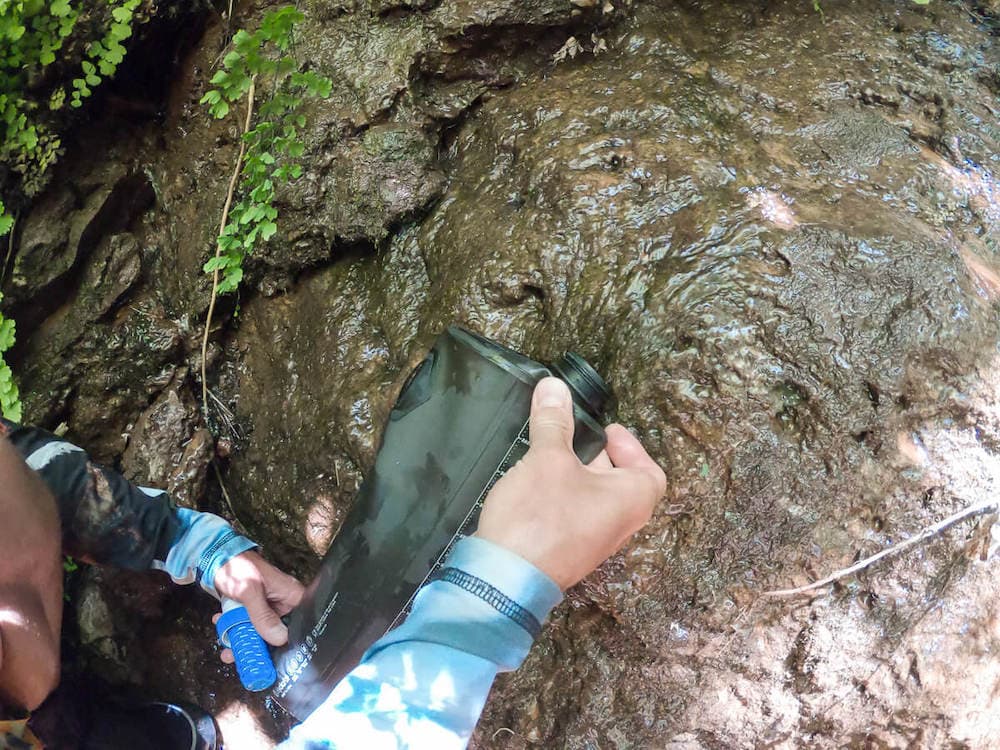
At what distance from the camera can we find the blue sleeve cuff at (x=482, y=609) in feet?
3.84

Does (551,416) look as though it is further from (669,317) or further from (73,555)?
(73,555)

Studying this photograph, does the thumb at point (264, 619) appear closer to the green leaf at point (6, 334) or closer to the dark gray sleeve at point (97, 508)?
the dark gray sleeve at point (97, 508)

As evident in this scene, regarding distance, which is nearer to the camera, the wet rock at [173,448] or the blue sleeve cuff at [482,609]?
the blue sleeve cuff at [482,609]

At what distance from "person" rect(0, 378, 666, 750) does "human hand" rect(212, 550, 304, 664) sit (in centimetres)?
94

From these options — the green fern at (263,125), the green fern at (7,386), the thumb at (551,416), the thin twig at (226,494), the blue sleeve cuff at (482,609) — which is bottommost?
the thin twig at (226,494)

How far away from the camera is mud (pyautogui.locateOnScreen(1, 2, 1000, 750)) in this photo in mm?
1797

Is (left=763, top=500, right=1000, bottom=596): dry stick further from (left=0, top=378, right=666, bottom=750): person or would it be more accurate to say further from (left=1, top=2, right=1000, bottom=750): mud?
(left=0, top=378, right=666, bottom=750): person

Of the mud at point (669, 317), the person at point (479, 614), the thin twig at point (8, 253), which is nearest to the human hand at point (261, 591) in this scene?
the mud at point (669, 317)

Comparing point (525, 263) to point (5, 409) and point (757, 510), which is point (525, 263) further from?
point (5, 409)

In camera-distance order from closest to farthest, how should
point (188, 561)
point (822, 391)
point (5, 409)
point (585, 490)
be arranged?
point (585, 490) < point (822, 391) < point (188, 561) < point (5, 409)

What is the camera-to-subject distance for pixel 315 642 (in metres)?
1.92

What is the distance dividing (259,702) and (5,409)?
1.44m

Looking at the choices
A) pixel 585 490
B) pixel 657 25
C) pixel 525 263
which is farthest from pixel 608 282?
pixel 657 25

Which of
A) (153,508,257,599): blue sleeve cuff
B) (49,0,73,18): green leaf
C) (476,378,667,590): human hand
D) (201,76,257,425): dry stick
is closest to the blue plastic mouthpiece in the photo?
(153,508,257,599): blue sleeve cuff
